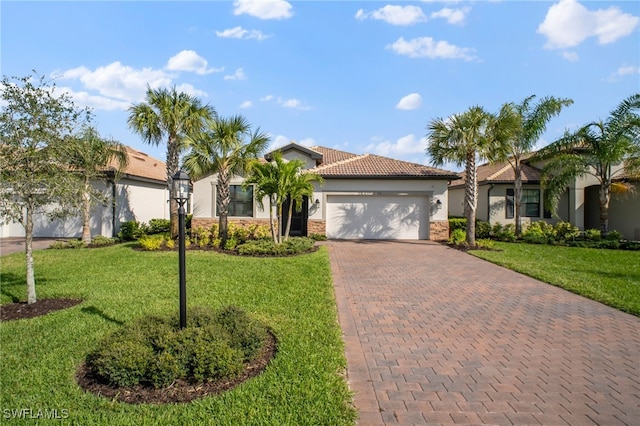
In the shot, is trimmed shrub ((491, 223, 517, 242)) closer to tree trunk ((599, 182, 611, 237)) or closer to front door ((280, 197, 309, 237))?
tree trunk ((599, 182, 611, 237))

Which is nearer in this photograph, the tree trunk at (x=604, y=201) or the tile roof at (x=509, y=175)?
the tree trunk at (x=604, y=201)

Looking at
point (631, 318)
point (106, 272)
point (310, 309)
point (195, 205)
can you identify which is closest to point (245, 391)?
point (310, 309)

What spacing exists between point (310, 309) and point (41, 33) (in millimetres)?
8734

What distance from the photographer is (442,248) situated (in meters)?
14.9

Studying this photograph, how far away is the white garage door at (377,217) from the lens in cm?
1802

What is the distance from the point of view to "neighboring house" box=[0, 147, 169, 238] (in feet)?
57.3

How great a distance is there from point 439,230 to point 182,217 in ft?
51.0

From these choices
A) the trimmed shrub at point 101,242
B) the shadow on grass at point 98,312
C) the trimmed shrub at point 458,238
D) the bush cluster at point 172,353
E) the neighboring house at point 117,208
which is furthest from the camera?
the neighboring house at point 117,208

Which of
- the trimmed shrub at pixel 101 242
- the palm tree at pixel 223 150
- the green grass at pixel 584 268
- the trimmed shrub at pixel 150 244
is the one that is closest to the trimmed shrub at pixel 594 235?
the green grass at pixel 584 268

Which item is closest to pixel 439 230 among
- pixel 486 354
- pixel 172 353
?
pixel 486 354

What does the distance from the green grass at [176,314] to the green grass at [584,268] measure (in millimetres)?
5784

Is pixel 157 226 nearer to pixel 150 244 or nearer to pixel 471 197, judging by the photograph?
pixel 150 244

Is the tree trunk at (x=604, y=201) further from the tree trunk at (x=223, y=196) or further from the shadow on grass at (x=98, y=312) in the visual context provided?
the shadow on grass at (x=98, y=312)

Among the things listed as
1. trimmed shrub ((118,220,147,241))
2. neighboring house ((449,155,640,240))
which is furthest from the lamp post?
neighboring house ((449,155,640,240))
